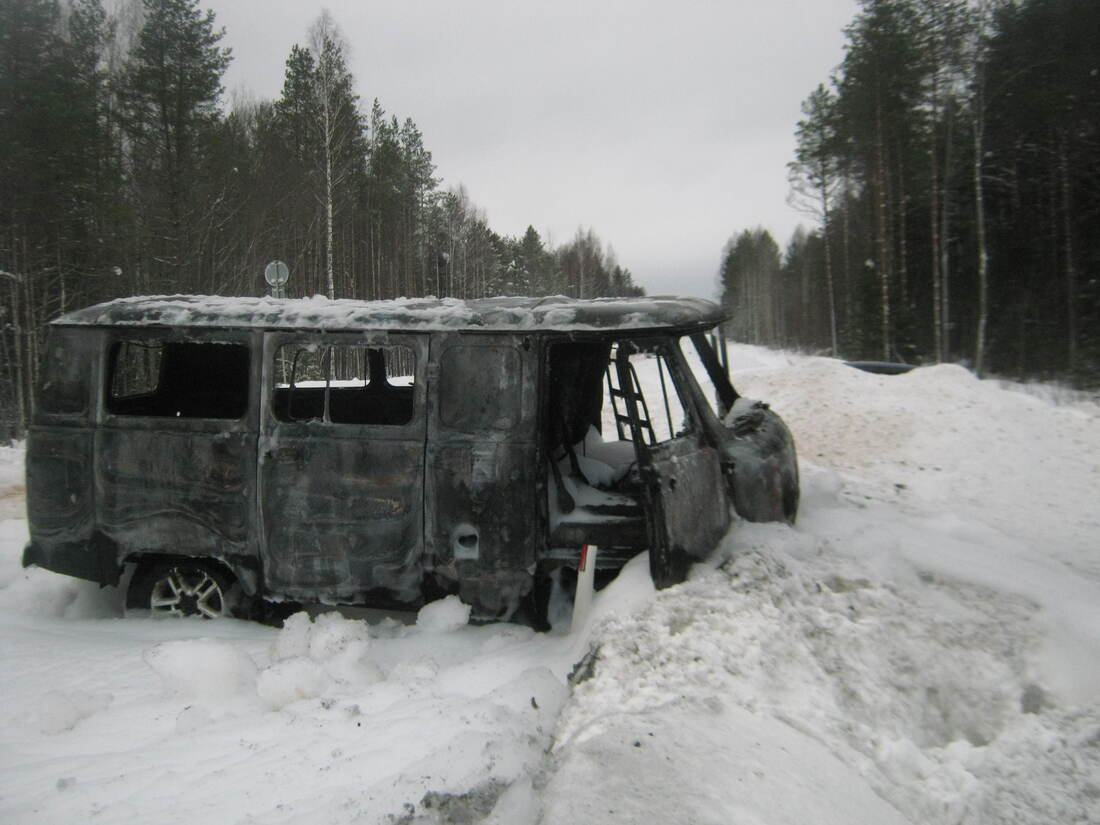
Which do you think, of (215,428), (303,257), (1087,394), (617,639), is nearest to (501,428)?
(617,639)

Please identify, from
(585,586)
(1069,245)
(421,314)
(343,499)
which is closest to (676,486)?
(585,586)

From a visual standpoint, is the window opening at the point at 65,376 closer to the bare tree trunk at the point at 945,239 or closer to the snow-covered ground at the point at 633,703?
the snow-covered ground at the point at 633,703

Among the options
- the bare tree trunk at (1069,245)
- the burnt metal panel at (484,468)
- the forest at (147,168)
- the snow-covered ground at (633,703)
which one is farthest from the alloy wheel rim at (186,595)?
the bare tree trunk at (1069,245)

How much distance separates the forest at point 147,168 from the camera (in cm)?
1856

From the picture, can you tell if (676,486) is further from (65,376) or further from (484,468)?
(65,376)

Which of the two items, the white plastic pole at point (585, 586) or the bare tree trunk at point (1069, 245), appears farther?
the bare tree trunk at point (1069, 245)

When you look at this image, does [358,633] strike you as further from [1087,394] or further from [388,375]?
[1087,394]

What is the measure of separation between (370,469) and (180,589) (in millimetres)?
1747

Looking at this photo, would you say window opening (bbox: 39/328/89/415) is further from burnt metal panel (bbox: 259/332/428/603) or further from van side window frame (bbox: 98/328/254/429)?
burnt metal panel (bbox: 259/332/428/603)

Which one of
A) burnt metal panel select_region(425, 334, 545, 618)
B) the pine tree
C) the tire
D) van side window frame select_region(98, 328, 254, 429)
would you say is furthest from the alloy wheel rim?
the pine tree

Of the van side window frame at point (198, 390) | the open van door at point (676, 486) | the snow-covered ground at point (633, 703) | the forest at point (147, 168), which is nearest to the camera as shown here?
the snow-covered ground at point (633, 703)

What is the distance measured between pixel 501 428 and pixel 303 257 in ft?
100

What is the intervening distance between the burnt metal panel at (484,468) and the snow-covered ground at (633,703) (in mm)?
386

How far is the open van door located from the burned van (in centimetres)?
2
